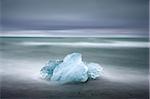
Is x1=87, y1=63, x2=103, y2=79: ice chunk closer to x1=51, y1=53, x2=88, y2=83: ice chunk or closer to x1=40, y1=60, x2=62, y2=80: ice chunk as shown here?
x1=51, y1=53, x2=88, y2=83: ice chunk

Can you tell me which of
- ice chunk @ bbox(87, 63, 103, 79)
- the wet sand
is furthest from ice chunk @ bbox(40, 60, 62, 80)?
ice chunk @ bbox(87, 63, 103, 79)

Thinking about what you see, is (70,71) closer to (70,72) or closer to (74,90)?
(70,72)

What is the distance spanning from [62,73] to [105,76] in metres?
0.58

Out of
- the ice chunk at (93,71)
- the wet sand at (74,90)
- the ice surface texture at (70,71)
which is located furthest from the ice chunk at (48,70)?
the ice chunk at (93,71)

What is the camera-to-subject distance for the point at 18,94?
7.14 feet

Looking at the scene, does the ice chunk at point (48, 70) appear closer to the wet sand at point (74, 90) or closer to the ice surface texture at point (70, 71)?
the ice surface texture at point (70, 71)

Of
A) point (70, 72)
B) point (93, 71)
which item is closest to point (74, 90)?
point (70, 72)

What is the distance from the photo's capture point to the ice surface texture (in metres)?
2.45

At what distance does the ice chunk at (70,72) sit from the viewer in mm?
2447

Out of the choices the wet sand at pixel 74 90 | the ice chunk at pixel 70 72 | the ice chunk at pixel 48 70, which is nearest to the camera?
the wet sand at pixel 74 90

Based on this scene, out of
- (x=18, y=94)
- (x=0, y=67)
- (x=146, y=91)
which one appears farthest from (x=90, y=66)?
(x=0, y=67)

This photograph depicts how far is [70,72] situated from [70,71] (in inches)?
0.4

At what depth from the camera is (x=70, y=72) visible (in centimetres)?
245

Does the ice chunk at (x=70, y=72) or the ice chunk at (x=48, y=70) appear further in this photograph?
the ice chunk at (x=48, y=70)
